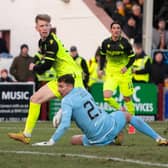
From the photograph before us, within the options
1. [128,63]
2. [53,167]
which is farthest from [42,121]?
[53,167]

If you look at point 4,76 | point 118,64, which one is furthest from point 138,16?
point 118,64

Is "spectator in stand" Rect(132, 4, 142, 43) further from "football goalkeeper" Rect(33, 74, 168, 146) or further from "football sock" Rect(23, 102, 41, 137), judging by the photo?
"football goalkeeper" Rect(33, 74, 168, 146)

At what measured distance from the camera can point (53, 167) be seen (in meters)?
10.7

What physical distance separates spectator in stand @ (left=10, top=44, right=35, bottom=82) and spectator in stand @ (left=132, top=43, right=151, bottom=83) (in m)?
2.92

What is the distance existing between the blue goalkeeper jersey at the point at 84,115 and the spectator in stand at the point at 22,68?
1243cm

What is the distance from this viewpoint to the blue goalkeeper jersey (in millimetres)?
12808

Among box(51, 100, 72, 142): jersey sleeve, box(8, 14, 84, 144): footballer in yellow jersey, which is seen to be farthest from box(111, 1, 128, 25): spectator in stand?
box(51, 100, 72, 142): jersey sleeve

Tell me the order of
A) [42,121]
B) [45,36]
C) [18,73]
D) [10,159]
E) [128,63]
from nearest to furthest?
[10,159], [45,36], [128,63], [42,121], [18,73]

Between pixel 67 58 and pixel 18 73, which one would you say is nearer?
pixel 67 58

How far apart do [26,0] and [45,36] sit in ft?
49.9

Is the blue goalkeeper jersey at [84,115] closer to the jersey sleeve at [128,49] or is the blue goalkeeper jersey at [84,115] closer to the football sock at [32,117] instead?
the football sock at [32,117]

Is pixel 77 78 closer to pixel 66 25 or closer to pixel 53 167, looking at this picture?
pixel 53 167

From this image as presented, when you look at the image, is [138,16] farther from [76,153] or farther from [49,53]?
[76,153]

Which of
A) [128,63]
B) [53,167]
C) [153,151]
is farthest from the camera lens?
[128,63]
